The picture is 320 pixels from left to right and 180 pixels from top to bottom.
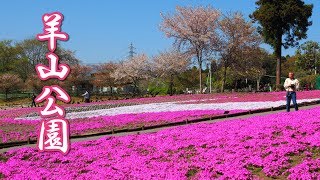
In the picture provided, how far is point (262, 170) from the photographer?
991 centimetres

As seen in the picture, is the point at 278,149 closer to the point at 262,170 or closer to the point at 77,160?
the point at 262,170

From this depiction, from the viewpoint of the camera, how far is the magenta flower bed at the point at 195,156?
32.8ft

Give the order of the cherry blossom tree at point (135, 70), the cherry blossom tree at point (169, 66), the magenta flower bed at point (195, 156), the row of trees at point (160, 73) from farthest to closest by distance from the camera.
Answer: the cherry blossom tree at point (135, 70)
the cherry blossom tree at point (169, 66)
the row of trees at point (160, 73)
the magenta flower bed at point (195, 156)

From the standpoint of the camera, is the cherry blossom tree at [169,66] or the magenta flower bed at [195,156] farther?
the cherry blossom tree at [169,66]

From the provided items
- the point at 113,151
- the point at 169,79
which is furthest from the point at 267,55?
the point at 113,151

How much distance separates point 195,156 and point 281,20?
1981 inches

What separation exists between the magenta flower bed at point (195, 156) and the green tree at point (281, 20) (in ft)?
145

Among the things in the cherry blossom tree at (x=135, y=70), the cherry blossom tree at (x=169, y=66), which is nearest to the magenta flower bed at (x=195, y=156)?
the cherry blossom tree at (x=169, y=66)

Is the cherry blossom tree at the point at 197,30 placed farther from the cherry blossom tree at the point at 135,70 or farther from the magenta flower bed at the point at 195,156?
the magenta flower bed at the point at 195,156

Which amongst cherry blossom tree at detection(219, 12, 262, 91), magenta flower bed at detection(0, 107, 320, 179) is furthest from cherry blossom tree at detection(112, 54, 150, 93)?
magenta flower bed at detection(0, 107, 320, 179)

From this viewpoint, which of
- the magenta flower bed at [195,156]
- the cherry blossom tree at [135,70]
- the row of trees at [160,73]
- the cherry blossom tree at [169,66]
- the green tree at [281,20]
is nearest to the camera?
the magenta flower bed at [195,156]

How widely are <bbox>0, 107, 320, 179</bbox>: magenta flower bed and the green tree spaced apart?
4430cm

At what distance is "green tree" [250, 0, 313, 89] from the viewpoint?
57.2 m

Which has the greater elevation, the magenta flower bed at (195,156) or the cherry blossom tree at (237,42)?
the cherry blossom tree at (237,42)
